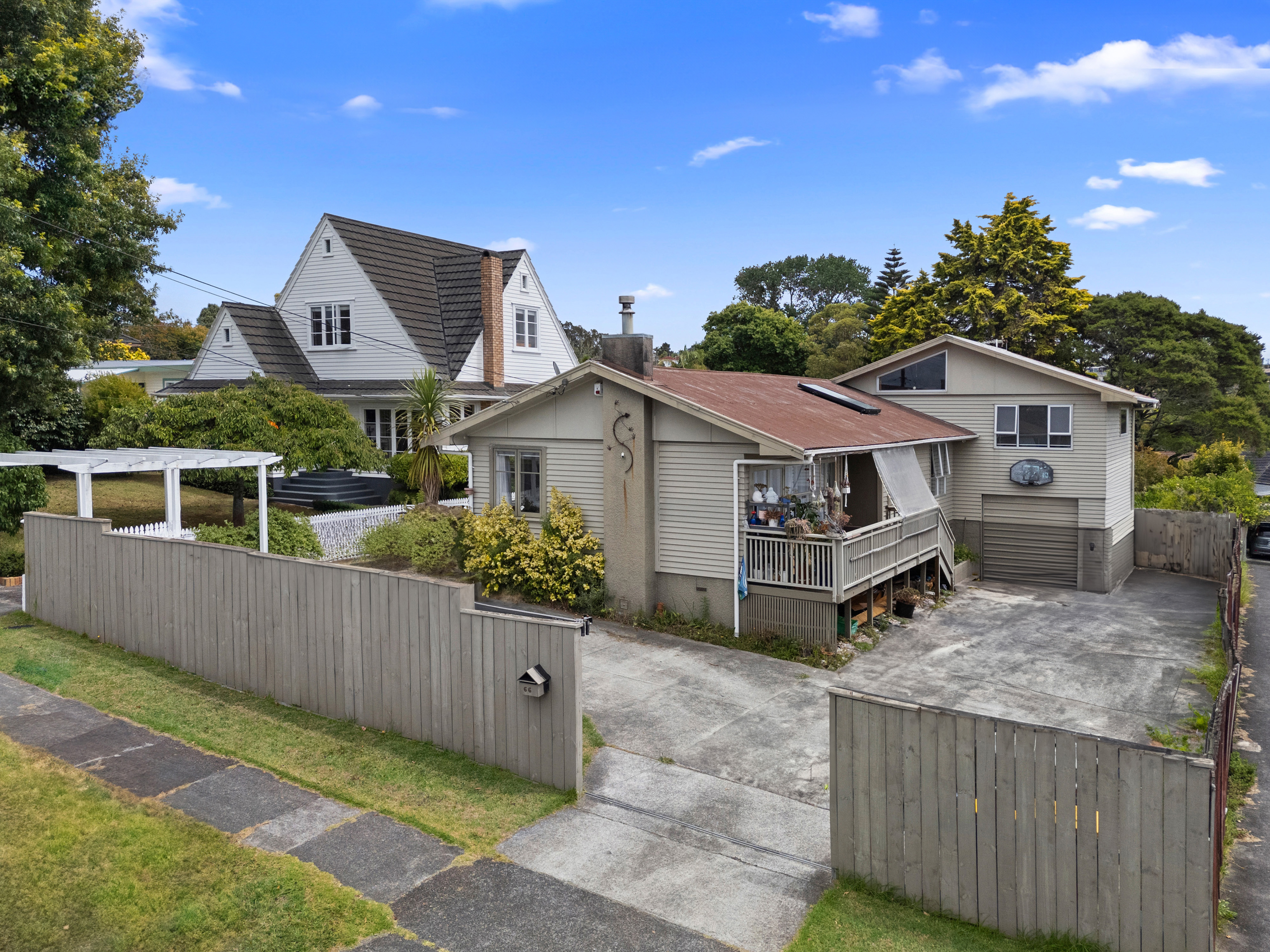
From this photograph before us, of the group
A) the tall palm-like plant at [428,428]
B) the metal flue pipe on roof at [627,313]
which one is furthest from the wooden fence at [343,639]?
the tall palm-like plant at [428,428]

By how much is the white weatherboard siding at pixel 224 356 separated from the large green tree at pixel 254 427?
7.59m

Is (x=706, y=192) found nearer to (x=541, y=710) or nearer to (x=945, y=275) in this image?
(x=945, y=275)

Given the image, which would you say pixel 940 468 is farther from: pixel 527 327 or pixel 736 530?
pixel 527 327

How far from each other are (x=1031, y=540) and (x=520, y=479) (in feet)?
42.7

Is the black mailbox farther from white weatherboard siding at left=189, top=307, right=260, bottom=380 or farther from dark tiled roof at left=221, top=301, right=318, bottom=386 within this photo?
white weatherboard siding at left=189, top=307, right=260, bottom=380

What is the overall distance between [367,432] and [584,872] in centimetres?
2491

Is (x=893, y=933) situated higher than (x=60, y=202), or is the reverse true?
(x=60, y=202)

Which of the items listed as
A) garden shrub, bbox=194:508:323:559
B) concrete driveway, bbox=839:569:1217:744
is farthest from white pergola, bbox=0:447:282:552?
concrete driveway, bbox=839:569:1217:744

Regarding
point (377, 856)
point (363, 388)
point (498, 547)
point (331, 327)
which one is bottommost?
point (377, 856)

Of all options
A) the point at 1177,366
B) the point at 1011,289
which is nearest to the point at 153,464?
the point at 1011,289

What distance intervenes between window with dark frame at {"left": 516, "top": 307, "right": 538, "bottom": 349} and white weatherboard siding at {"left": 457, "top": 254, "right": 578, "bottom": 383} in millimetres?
127

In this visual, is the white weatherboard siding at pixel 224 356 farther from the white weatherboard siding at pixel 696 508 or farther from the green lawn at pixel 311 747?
the green lawn at pixel 311 747

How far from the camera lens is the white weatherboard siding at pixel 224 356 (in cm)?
3008

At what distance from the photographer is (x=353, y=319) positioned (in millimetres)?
30203
